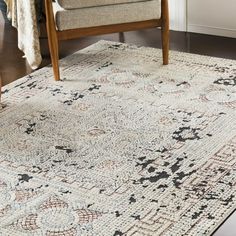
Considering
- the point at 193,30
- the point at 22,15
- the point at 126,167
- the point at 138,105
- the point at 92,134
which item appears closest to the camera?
the point at 126,167

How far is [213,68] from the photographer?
316 centimetres

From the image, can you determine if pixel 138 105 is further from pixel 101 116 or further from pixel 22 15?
pixel 22 15

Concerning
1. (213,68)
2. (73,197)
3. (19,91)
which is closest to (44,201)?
(73,197)

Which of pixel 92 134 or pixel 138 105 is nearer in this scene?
pixel 92 134

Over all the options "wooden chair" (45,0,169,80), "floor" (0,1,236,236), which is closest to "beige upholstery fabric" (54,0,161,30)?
"wooden chair" (45,0,169,80)

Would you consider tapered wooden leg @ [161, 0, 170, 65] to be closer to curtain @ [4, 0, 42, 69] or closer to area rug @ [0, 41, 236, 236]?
area rug @ [0, 41, 236, 236]

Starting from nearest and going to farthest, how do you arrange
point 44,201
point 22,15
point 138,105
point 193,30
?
1. point 44,201
2. point 138,105
3. point 22,15
4. point 193,30

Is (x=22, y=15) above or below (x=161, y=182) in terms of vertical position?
above

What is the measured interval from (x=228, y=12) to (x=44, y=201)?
1966mm

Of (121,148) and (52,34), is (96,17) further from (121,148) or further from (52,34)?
(121,148)

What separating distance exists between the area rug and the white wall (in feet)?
1.42

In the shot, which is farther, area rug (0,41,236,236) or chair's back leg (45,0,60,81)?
chair's back leg (45,0,60,81)

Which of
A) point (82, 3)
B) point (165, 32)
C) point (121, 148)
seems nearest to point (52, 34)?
point (82, 3)

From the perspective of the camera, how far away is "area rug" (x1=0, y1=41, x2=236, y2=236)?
6.59 feet
